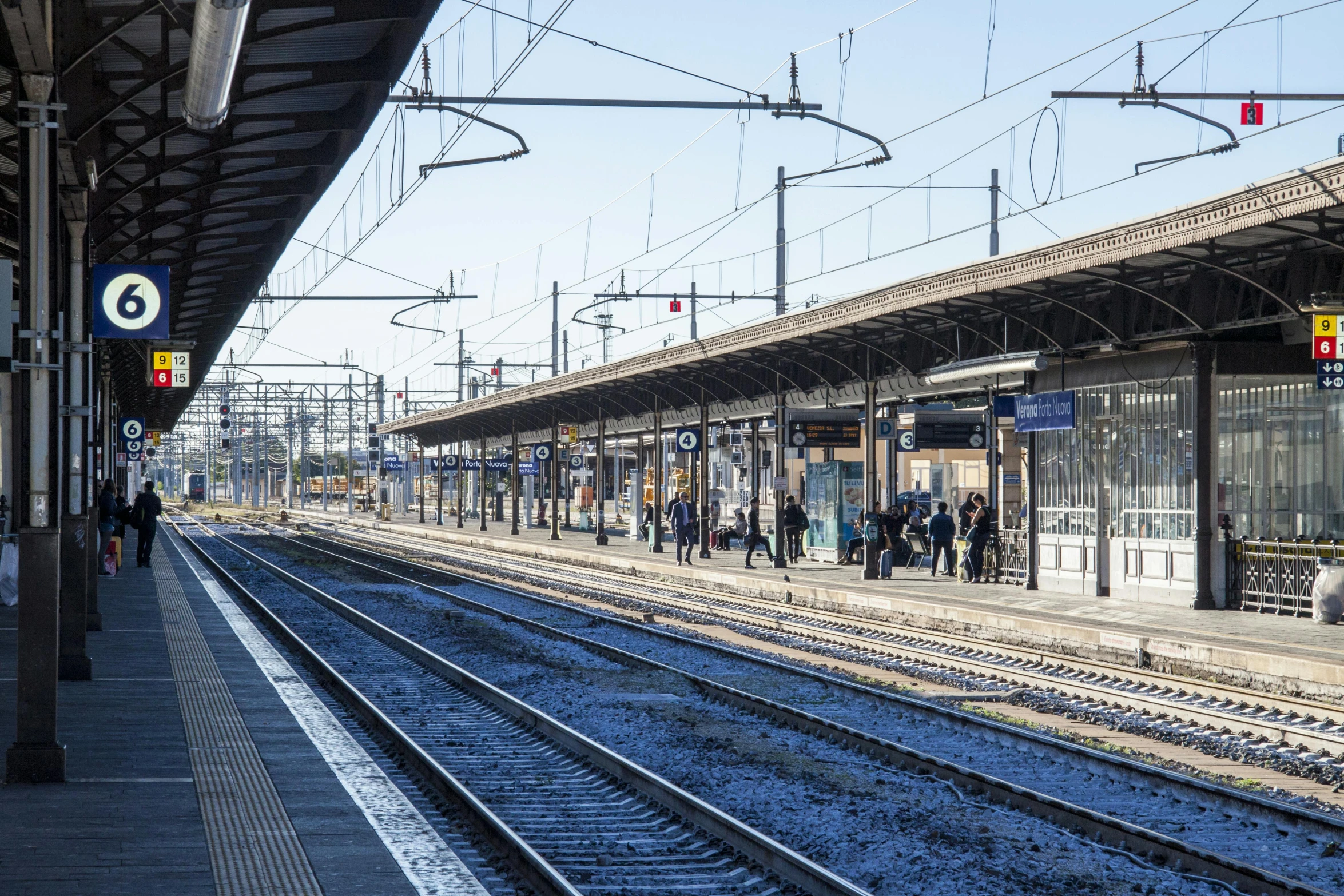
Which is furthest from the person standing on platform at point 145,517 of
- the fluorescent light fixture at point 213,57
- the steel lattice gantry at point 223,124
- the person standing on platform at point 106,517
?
the fluorescent light fixture at point 213,57

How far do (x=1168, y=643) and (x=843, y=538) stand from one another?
17571 mm

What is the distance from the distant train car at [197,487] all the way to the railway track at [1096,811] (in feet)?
354

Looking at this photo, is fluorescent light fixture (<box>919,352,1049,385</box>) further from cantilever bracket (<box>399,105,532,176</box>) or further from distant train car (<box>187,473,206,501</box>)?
distant train car (<box>187,473,206,501</box>)

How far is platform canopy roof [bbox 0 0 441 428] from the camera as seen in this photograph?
10.6m

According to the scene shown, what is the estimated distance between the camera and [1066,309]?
22172 millimetres

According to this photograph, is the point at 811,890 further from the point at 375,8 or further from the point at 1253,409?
the point at 1253,409

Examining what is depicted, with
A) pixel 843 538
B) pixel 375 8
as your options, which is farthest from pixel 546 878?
pixel 843 538

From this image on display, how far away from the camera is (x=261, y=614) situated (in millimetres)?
22766

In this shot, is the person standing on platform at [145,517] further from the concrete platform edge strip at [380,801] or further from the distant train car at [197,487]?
the distant train car at [197,487]

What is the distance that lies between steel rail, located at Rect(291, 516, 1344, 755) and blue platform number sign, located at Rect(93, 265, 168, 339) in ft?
30.2

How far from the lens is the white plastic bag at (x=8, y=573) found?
19578 mm

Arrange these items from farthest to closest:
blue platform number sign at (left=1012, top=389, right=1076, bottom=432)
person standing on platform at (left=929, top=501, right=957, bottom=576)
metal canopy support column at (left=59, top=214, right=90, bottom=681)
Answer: person standing on platform at (left=929, top=501, right=957, bottom=576) → blue platform number sign at (left=1012, top=389, right=1076, bottom=432) → metal canopy support column at (left=59, top=214, right=90, bottom=681)

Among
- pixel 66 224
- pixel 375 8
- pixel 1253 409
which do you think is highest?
pixel 375 8

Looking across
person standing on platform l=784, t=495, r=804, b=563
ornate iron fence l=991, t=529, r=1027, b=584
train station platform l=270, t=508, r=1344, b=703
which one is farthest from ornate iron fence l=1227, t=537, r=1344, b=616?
person standing on platform l=784, t=495, r=804, b=563
